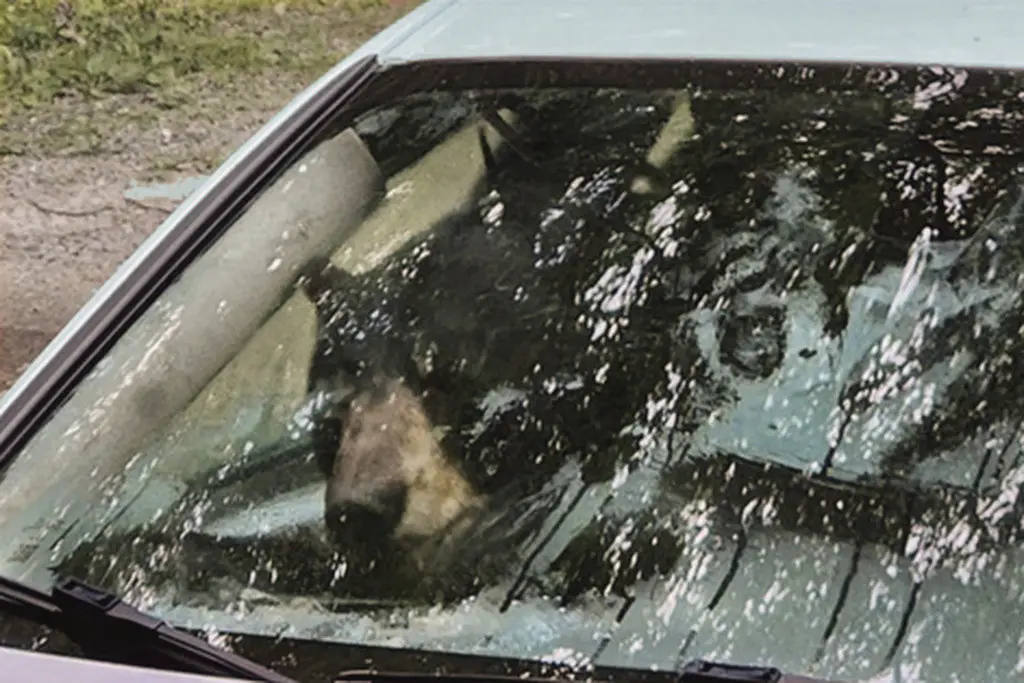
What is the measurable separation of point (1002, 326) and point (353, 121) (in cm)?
102

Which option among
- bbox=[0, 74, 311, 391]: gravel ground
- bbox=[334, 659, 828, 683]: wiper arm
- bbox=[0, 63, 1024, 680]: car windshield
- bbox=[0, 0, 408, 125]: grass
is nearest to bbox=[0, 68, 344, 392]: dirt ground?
bbox=[0, 74, 311, 391]: gravel ground

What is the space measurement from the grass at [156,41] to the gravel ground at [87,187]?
0.16 meters

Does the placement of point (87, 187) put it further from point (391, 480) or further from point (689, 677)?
point (689, 677)

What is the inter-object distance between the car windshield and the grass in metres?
4.13

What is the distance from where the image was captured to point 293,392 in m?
2.07

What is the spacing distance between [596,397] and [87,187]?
158 inches

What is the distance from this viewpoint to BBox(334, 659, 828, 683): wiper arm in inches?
57.6

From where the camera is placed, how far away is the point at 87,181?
5.58 meters

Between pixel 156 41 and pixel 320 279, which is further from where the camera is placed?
pixel 156 41

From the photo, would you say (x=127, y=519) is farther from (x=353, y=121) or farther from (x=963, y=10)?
(x=963, y=10)

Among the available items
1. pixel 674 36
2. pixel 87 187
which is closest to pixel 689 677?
pixel 674 36

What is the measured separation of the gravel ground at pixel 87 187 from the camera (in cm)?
480

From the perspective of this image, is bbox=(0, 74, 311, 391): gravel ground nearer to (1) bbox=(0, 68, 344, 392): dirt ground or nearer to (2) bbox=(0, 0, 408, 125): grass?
(1) bbox=(0, 68, 344, 392): dirt ground

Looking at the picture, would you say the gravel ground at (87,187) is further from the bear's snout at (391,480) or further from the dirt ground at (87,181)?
the bear's snout at (391,480)
